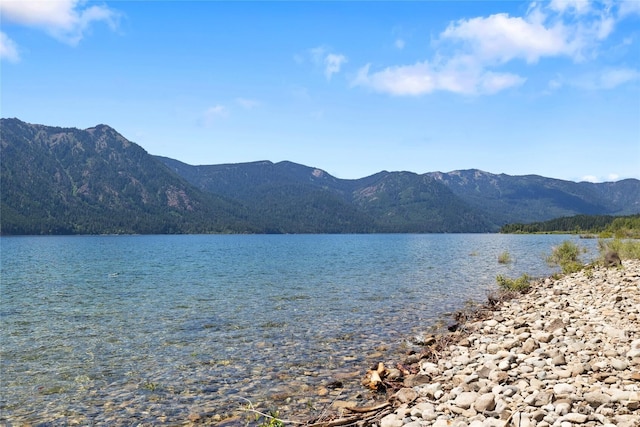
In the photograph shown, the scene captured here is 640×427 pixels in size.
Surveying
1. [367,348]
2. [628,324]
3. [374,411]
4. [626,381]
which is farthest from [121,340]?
[628,324]

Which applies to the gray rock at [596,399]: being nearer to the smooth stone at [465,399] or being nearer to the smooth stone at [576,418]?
the smooth stone at [576,418]

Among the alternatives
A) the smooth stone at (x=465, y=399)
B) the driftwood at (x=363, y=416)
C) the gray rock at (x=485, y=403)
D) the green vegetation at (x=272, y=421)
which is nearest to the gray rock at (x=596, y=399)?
the gray rock at (x=485, y=403)

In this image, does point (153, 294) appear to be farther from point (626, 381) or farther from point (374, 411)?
point (626, 381)

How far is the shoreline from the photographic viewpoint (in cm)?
1025

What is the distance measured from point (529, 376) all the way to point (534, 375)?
165 mm

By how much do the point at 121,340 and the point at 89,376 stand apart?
6.13 meters

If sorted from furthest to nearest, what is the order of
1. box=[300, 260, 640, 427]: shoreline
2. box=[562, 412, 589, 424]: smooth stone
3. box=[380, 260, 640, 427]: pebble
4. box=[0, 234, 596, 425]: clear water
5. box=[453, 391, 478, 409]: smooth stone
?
box=[0, 234, 596, 425]: clear water → box=[453, 391, 478, 409]: smooth stone → box=[300, 260, 640, 427]: shoreline → box=[380, 260, 640, 427]: pebble → box=[562, 412, 589, 424]: smooth stone

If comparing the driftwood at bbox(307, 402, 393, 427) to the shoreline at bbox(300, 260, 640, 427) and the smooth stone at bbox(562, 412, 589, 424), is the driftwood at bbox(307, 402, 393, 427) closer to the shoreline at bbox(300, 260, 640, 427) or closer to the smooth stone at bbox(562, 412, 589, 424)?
the shoreline at bbox(300, 260, 640, 427)

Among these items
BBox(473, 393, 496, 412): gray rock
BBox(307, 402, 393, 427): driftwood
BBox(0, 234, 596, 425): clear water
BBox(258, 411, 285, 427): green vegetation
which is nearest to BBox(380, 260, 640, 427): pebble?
BBox(473, 393, 496, 412): gray rock

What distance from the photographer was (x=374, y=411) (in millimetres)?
13008

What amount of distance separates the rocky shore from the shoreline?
2 centimetres

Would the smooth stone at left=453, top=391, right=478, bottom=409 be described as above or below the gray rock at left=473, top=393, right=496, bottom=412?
below

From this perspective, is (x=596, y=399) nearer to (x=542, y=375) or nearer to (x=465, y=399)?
(x=542, y=375)

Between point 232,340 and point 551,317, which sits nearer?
point 551,317
